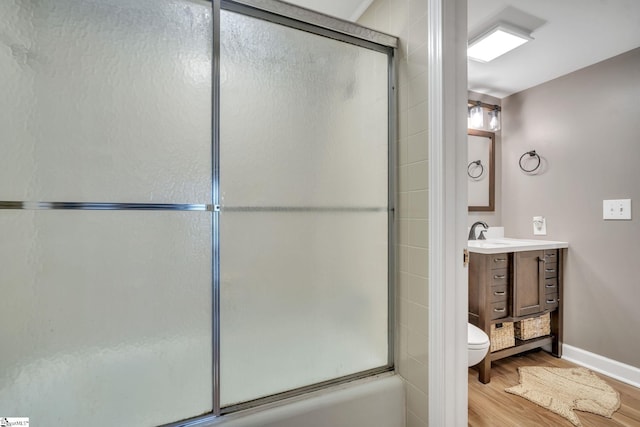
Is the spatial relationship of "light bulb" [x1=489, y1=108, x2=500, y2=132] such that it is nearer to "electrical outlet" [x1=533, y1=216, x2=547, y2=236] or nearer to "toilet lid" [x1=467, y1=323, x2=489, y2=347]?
"electrical outlet" [x1=533, y1=216, x2=547, y2=236]

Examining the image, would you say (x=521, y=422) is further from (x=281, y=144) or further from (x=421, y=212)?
(x=281, y=144)

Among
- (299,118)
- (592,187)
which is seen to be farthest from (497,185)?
(299,118)

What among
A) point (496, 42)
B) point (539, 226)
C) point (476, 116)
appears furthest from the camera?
point (476, 116)

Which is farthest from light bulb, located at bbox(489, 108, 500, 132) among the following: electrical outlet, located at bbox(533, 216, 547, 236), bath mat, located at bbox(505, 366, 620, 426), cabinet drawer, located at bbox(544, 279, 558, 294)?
bath mat, located at bbox(505, 366, 620, 426)

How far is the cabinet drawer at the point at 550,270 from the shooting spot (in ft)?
7.67

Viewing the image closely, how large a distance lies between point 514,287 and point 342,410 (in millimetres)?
1710

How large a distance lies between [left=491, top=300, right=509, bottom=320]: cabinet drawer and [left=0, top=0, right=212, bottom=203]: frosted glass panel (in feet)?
7.03

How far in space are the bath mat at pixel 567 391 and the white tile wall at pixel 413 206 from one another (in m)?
1.18

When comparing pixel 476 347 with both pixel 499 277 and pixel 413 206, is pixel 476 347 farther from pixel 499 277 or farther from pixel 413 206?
pixel 413 206

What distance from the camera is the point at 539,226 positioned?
2.60 metres

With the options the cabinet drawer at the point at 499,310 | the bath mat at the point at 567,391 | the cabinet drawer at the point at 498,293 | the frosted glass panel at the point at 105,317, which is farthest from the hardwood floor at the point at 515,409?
the frosted glass panel at the point at 105,317

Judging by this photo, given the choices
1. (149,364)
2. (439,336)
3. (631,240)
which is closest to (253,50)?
(149,364)

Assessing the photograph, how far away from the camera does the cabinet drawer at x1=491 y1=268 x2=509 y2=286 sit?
81.7 inches

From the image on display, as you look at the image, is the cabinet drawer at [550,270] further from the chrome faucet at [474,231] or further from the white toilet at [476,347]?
the white toilet at [476,347]
